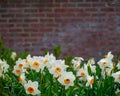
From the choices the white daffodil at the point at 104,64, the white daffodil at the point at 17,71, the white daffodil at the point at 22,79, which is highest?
the white daffodil at the point at 104,64

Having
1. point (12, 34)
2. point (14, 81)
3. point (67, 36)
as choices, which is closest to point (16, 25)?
point (12, 34)

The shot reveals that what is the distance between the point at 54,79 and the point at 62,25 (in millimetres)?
3652

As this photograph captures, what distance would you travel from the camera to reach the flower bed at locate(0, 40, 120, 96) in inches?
99.4

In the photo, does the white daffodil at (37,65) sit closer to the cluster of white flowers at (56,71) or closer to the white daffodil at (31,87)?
the cluster of white flowers at (56,71)

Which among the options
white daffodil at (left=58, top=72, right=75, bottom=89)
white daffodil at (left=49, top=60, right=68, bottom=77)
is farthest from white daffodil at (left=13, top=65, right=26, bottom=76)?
white daffodil at (left=58, top=72, right=75, bottom=89)

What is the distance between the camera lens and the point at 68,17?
20.7ft

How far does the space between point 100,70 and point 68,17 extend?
135 inches

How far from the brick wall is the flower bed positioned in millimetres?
3291

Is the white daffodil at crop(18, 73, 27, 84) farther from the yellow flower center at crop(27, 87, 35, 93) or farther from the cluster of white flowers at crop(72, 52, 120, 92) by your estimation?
the cluster of white flowers at crop(72, 52, 120, 92)

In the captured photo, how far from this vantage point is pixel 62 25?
627 centimetres

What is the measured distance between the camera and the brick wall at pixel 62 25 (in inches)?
243

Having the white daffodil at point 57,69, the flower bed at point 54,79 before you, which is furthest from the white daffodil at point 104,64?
the white daffodil at point 57,69

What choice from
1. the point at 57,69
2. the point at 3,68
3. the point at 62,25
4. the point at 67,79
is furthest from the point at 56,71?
the point at 62,25

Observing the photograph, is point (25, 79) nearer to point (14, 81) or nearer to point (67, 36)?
point (14, 81)
